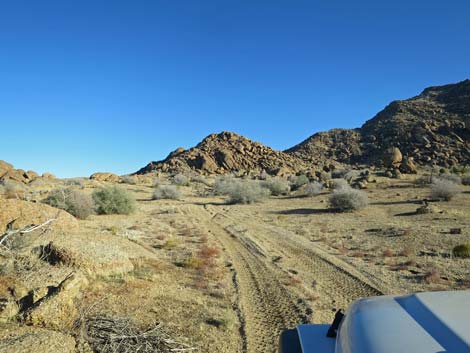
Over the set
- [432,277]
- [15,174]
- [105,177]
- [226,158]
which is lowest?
[432,277]

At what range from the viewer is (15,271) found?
6621mm

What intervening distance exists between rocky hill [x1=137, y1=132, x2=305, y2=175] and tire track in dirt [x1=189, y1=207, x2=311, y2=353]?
65823 mm

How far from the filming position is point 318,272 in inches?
387

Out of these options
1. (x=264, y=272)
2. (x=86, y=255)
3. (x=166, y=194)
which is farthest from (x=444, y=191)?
(x=86, y=255)

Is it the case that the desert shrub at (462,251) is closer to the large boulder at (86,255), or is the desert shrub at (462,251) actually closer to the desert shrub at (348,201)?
the large boulder at (86,255)

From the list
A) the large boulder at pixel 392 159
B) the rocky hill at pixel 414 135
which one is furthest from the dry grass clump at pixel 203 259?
the rocky hill at pixel 414 135

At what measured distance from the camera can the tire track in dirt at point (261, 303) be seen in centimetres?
588

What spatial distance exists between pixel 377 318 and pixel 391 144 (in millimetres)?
73249

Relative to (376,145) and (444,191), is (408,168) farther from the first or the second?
(376,145)

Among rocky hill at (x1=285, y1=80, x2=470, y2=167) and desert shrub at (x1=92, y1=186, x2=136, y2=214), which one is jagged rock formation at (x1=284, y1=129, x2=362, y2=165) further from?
desert shrub at (x1=92, y1=186, x2=136, y2=214)

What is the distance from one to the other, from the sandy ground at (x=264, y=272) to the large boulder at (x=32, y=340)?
113 cm

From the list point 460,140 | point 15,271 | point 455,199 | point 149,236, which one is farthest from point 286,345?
point 460,140

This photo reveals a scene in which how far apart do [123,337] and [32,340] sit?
3.60 ft

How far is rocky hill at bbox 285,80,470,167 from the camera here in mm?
60950
